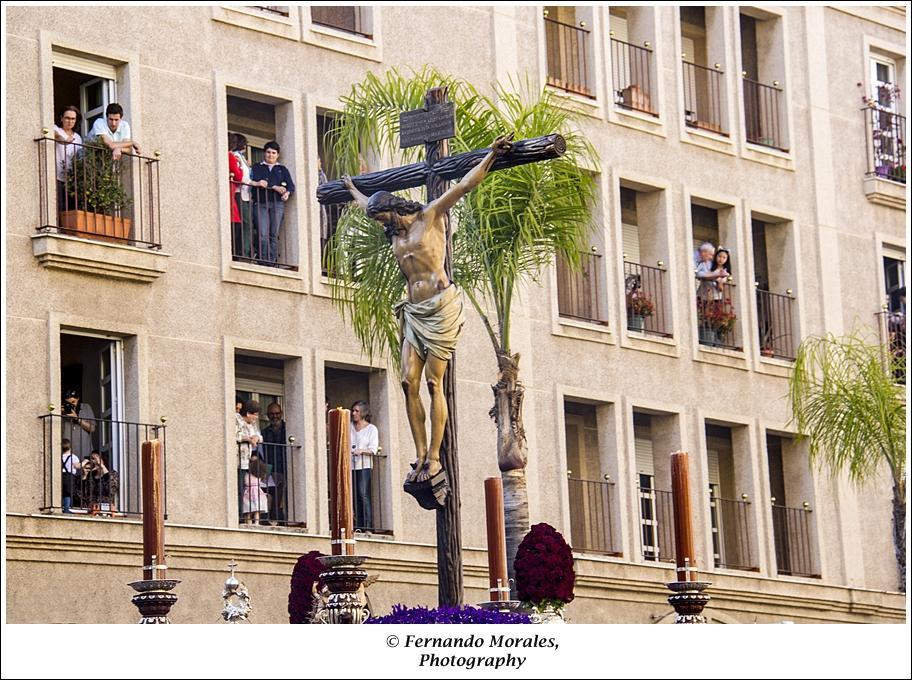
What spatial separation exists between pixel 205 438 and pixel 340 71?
3.19 meters

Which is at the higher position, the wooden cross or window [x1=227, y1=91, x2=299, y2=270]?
window [x1=227, y1=91, x2=299, y2=270]

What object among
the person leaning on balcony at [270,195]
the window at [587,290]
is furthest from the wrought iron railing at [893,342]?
the person leaning on balcony at [270,195]

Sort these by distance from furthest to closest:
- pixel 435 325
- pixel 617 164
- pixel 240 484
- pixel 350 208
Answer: pixel 617 164, pixel 240 484, pixel 350 208, pixel 435 325

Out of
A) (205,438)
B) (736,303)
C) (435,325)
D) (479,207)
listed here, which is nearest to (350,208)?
(479,207)

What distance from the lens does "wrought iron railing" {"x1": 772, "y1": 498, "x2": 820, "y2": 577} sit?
21.0m

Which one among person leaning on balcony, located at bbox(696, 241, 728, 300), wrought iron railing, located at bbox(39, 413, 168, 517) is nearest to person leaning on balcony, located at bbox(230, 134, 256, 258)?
wrought iron railing, located at bbox(39, 413, 168, 517)

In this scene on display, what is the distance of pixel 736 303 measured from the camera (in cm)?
2086

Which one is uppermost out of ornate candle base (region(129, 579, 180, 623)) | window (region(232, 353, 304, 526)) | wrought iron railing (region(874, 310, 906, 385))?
wrought iron railing (region(874, 310, 906, 385))

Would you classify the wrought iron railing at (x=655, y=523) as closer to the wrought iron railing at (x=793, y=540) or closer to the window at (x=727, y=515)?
the window at (x=727, y=515)

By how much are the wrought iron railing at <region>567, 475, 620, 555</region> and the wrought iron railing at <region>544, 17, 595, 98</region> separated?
3123mm

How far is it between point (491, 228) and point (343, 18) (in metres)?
3.21

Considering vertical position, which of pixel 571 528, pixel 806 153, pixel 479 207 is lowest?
pixel 571 528

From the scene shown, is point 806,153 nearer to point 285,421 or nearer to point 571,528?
point 571,528

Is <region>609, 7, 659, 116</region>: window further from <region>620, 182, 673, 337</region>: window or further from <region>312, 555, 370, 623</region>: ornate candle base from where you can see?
<region>312, 555, 370, 623</region>: ornate candle base
